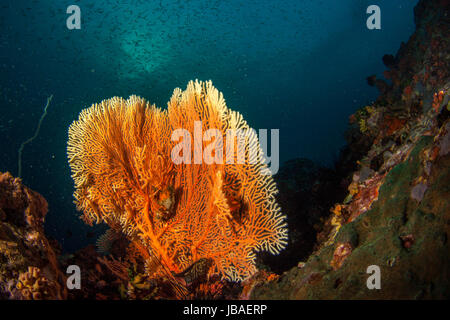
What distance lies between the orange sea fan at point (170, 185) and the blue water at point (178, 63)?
8.44 meters

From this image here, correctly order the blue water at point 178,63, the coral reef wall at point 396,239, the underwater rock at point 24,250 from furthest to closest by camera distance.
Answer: the blue water at point 178,63
the underwater rock at point 24,250
the coral reef wall at point 396,239

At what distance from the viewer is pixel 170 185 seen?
12.5 feet

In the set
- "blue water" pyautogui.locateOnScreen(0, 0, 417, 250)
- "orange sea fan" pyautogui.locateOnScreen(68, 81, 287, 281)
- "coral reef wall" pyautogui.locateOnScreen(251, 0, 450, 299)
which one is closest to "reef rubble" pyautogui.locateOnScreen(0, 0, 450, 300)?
"coral reef wall" pyautogui.locateOnScreen(251, 0, 450, 299)

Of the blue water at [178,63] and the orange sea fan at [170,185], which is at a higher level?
the blue water at [178,63]

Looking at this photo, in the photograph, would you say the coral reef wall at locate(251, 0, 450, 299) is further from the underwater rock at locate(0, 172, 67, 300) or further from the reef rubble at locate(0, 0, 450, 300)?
the underwater rock at locate(0, 172, 67, 300)

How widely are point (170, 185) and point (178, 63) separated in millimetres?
50054

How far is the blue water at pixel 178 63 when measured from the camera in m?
31.2

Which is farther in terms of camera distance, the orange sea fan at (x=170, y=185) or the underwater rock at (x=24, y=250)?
the orange sea fan at (x=170, y=185)

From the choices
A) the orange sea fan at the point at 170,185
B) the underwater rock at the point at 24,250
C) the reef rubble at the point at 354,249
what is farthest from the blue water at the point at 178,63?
the underwater rock at the point at 24,250

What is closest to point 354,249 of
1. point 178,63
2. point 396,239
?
point 396,239

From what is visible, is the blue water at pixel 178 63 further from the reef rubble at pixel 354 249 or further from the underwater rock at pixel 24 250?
the underwater rock at pixel 24 250

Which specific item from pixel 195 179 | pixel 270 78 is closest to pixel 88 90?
pixel 195 179

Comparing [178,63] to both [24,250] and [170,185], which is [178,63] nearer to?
[170,185]

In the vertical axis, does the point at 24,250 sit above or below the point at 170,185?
below
